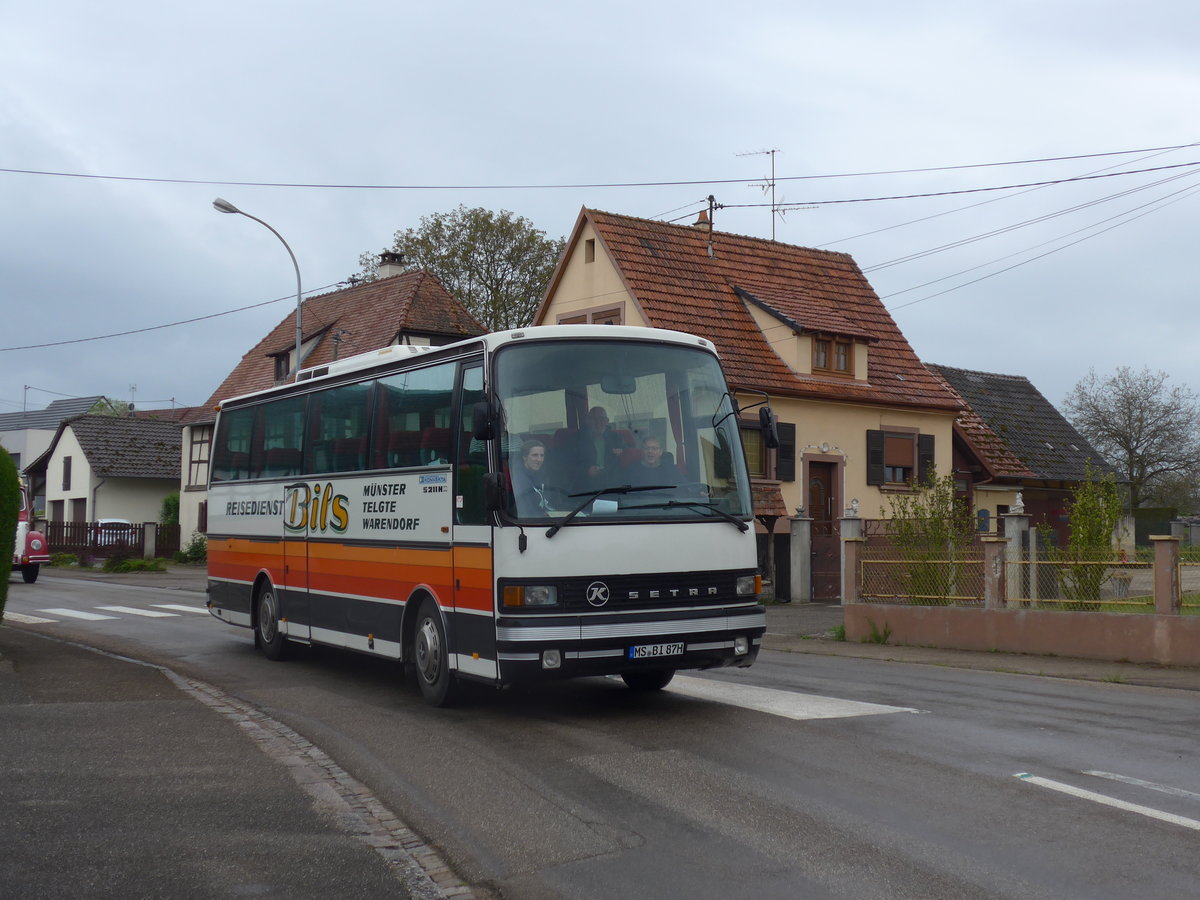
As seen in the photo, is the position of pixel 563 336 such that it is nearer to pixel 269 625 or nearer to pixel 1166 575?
pixel 269 625

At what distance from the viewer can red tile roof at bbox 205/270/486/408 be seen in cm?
4612

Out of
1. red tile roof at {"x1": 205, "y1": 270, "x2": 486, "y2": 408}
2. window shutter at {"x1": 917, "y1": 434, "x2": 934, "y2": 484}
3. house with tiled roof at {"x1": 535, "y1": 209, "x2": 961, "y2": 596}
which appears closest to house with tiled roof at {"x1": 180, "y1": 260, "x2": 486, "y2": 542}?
red tile roof at {"x1": 205, "y1": 270, "x2": 486, "y2": 408}

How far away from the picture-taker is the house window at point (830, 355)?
119 ft

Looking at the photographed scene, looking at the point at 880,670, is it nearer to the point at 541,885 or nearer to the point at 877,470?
the point at 541,885

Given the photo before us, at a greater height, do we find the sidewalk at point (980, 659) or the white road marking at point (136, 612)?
the white road marking at point (136, 612)

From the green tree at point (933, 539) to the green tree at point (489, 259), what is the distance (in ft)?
130

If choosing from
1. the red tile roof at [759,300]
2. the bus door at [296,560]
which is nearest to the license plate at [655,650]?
the bus door at [296,560]

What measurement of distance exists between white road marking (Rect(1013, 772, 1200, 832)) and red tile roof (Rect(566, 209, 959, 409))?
25.2 meters

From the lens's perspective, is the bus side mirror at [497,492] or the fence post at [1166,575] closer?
the bus side mirror at [497,492]

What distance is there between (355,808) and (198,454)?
50218mm

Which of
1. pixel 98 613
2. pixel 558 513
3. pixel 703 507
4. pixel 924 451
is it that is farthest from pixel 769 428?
pixel 924 451

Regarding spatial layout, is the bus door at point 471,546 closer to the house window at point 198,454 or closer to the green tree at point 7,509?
the green tree at point 7,509

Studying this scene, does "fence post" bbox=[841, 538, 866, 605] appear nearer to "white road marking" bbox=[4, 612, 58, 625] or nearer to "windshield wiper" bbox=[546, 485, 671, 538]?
"windshield wiper" bbox=[546, 485, 671, 538]

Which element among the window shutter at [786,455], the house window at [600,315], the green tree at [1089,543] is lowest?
the green tree at [1089,543]
